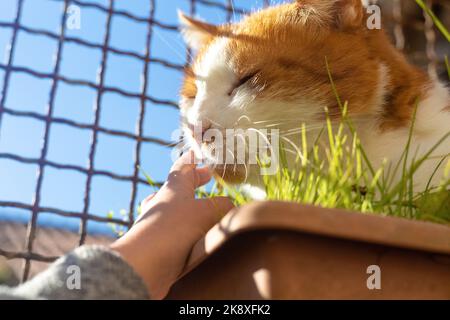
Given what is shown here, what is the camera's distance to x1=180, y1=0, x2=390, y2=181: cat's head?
0.71m

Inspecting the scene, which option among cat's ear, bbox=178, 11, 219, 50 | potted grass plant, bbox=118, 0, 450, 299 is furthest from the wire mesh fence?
potted grass plant, bbox=118, 0, 450, 299

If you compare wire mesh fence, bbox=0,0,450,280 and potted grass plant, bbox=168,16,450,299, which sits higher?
wire mesh fence, bbox=0,0,450,280

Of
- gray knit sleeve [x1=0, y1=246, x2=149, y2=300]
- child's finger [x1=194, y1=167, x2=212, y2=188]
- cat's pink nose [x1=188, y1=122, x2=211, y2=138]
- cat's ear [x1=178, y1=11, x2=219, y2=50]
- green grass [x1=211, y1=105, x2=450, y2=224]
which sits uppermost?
cat's ear [x1=178, y1=11, x2=219, y2=50]

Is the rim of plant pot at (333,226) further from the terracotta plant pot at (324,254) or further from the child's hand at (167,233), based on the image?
the child's hand at (167,233)

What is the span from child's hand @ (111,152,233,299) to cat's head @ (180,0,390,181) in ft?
0.35

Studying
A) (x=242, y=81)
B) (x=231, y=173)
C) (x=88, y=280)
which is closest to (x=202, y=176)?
(x=231, y=173)

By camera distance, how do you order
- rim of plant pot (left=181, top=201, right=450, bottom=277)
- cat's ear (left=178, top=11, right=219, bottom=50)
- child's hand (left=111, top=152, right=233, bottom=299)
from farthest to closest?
cat's ear (left=178, top=11, right=219, bottom=50)
child's hand (left=111, top=152, right=233, bottom=299)
rim of plant pot (left=181, top=201, right=450, bottom=277)

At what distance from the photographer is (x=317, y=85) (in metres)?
0.71

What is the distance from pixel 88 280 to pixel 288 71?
0.40 metres

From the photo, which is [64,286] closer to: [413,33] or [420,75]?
[420,75]

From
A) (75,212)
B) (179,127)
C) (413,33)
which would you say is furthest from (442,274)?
(413,33)

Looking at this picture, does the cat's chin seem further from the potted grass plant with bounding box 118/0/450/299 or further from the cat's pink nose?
the potted grass plant with bounding box 118/0/450/299

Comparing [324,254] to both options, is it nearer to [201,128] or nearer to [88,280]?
[88,280]

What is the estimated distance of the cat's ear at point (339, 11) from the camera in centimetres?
76
